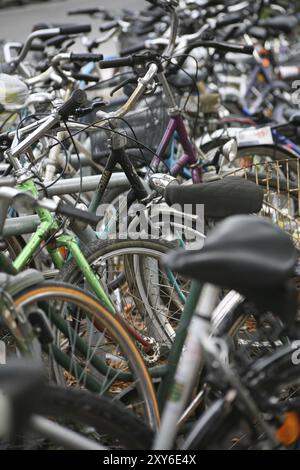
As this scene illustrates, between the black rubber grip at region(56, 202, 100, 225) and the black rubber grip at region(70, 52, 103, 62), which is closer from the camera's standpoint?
the black rubber grip at region(56, 202, 100, 225)

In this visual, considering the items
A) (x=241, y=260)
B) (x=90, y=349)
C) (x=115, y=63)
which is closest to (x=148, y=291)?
(x=90, y=349)

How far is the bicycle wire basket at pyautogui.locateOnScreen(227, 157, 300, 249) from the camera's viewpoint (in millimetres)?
3496

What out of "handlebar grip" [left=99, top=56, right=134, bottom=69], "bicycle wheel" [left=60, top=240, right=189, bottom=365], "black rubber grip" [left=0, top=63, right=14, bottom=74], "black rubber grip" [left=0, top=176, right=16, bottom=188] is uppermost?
"handlebar grip" [left=99, top=56, right=134, bottom=69]

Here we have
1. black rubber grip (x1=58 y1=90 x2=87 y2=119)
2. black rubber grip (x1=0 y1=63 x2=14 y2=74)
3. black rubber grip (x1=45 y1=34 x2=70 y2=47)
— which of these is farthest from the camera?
black rubber grip (x1=45 y1=34 x2=70 y2=47)

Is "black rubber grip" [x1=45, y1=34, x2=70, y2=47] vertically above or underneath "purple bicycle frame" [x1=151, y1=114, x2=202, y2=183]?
above

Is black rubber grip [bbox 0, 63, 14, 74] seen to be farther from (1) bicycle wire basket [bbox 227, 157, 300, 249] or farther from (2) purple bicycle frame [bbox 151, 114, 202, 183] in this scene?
(1) bicycle wire basket [bbox 227, 157, 300, 249]

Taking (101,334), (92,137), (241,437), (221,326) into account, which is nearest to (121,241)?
(101,334)

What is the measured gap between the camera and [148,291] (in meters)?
3.46

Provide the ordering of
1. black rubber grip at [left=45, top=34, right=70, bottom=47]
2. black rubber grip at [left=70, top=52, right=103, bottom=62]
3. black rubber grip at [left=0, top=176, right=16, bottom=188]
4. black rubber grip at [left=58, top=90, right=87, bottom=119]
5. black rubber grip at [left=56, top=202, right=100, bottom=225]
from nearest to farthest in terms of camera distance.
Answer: black rubber grip at [left=56, top=202, right=100, bottom=225], black rubber grip at [left=0, top=176, right=16, bottom=188], black rubber grip at [left=58, top=90, right=87, bottom=119], black rubber grip at [left=70, top=52, right=103, bottom=62], black rubber grip at [left=45, top=34, right=70, bottom=47]

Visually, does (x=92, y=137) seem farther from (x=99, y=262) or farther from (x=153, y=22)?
(x=153, y=22)

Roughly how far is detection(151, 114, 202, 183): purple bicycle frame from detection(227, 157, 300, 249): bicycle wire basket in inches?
11.9

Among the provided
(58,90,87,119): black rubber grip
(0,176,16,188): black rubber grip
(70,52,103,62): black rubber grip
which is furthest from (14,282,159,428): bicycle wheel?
(70,52,103,62): black rubber grip

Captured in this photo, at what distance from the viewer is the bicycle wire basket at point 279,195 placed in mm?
3496

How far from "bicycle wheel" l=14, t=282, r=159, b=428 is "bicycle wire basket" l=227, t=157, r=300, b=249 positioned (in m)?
1.19
